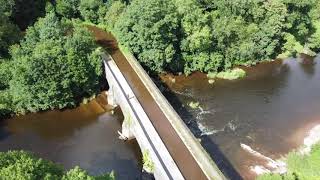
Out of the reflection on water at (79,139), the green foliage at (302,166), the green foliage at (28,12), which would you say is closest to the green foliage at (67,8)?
the green foliage at (28,12)

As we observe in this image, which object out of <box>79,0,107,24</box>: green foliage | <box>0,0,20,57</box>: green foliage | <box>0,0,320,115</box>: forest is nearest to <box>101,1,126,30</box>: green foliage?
<box>0,0,320,115</box>: forest

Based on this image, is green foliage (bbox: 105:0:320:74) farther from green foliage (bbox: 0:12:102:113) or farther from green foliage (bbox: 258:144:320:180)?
green foliage (bbox: 258:144:320:180)

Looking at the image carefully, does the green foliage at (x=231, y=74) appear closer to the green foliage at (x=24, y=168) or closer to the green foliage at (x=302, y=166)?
the green foliage at (x=302, y=166)

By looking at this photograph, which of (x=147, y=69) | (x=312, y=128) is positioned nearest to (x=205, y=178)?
(x=312, y=128)

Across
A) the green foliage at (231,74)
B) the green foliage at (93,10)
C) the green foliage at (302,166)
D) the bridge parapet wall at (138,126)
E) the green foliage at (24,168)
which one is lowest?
the green foliage at (24,168)

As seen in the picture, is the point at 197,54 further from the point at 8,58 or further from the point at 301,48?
the point at 8,58

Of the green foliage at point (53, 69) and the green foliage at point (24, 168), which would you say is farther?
the green foliage at point (53, 69)

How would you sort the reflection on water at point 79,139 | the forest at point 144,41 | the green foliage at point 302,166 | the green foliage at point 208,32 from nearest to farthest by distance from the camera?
the green foliage at point 302,166 < the reflection on water at point 79,139 < the forest at point 144,41 < the green foliage at point 208,32
